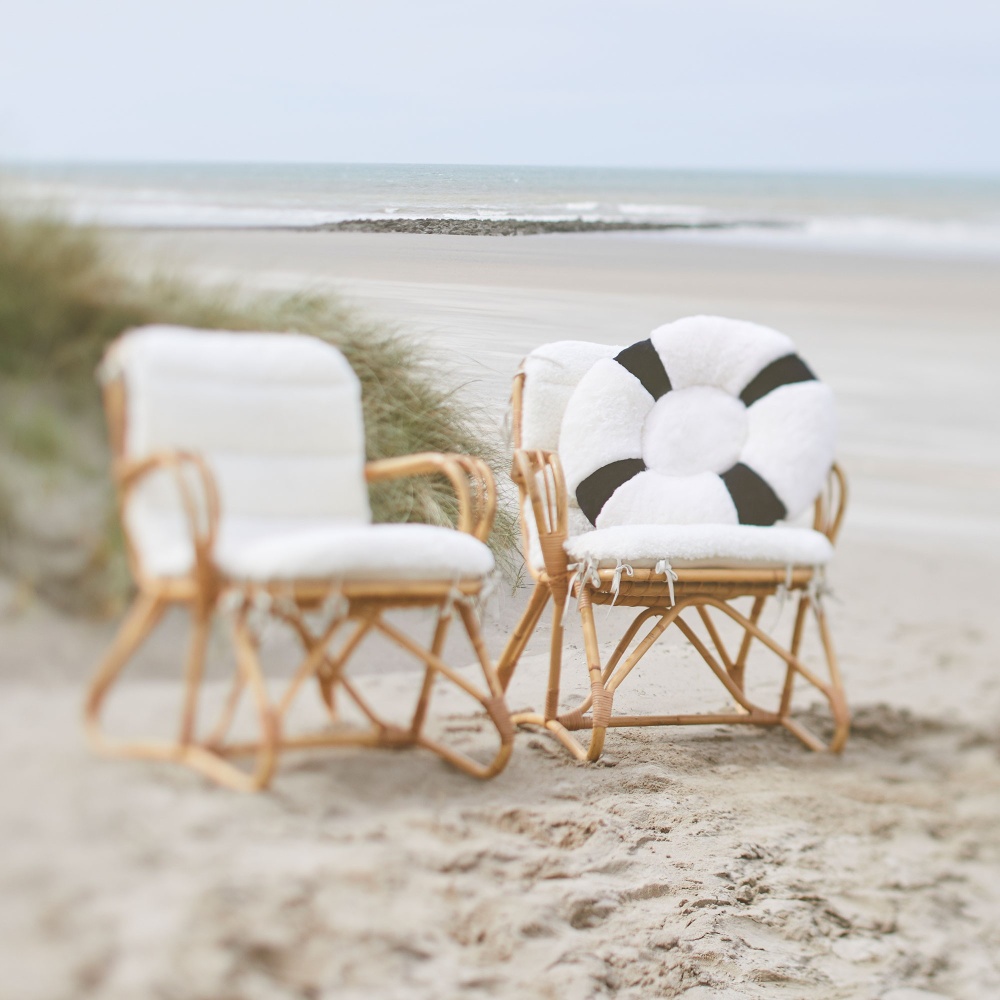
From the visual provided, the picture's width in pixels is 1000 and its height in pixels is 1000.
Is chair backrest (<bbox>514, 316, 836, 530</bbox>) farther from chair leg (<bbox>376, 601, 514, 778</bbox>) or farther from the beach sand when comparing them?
chair leg (<bbox>376, 601, 514, 778</bbox>)

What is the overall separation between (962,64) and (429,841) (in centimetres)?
236

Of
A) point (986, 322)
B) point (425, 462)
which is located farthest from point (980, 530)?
point (425, 462)

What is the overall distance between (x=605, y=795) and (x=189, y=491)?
105 cm

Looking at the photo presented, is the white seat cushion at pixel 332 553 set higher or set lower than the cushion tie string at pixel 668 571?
higher

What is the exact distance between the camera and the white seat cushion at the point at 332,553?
4.68ft

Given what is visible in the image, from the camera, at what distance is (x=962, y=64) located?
302cm

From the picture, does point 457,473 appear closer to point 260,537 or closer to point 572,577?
point 260,537

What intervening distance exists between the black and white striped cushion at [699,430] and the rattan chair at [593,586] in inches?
1.7

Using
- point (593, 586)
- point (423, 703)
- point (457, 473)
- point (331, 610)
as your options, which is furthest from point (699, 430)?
point (331, 610)

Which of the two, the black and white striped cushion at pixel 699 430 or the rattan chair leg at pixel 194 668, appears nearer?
the rattan chair leg at pixel 194 668

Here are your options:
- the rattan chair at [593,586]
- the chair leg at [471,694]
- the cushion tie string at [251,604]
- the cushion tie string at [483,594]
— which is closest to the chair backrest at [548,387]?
the rattan chair at [593,586]

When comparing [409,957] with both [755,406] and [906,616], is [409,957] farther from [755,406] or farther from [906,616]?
[906,616]

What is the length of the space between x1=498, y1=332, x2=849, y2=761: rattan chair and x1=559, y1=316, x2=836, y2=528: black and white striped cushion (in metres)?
0.04

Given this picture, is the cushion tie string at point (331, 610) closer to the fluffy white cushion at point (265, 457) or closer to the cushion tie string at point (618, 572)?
the fluffy white cushion at point (265, 457)
